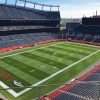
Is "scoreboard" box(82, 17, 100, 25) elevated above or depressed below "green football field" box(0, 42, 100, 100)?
above

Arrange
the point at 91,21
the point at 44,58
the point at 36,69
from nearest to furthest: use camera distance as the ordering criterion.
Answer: the point at 36,69 < the point at 44,58 < the point at 91,21

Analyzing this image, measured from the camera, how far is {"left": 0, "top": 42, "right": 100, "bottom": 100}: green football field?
27244mm

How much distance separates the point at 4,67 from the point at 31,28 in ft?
127

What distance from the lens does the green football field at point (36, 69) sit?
2724cm

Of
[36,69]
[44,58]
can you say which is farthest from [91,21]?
[36,69]

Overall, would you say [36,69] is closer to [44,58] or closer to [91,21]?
[44,58]

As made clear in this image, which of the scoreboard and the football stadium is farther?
the scoreboard

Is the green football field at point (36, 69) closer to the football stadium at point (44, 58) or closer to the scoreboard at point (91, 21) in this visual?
the football stadium at point (44, 58)

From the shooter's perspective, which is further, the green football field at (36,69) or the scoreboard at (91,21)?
the scoreboard at (91,21)

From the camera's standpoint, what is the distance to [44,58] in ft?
146

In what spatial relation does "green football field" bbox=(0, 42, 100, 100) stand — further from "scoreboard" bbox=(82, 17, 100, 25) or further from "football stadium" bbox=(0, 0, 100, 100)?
"scoreboard" bbox=(82, 17, 100, 25)

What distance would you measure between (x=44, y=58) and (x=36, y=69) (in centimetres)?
872

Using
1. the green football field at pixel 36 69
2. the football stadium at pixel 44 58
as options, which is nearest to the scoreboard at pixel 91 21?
the football stadium at pixel 44 58

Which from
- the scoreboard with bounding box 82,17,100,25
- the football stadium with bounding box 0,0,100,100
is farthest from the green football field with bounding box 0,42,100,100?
the scoreboard with bounding box 82,17,100,25
